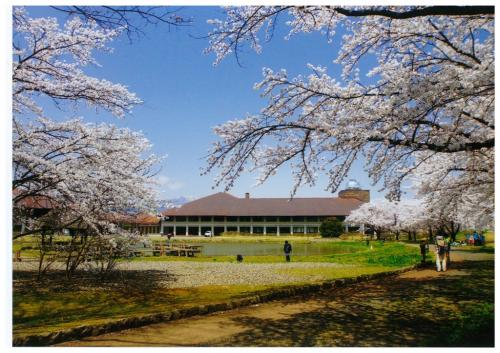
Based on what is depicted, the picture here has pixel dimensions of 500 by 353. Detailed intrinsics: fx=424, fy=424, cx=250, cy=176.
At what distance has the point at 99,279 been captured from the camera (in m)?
10.4

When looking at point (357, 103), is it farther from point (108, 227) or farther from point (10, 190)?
point (108, 227)

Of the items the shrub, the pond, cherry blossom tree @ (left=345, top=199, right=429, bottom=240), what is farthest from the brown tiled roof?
the pond

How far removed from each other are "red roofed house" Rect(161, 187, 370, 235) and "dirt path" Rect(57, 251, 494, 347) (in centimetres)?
3503

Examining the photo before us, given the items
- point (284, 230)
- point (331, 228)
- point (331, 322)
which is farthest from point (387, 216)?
point (331, 322)

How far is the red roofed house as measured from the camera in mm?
43594

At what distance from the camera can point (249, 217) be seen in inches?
1740

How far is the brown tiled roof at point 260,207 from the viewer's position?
43594 mm

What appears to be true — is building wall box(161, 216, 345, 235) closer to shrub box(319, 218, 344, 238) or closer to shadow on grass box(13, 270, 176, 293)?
shrub box(319, 218, 344, 238)

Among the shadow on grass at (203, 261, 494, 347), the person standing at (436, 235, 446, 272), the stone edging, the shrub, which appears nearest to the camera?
the stone edging

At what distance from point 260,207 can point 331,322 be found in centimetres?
3879

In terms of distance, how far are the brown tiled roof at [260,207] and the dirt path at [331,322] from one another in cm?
3500

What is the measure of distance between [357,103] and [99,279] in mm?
7626

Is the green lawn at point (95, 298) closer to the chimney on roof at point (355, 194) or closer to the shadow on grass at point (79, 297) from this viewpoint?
the shadow on grass at point (79, 297)
